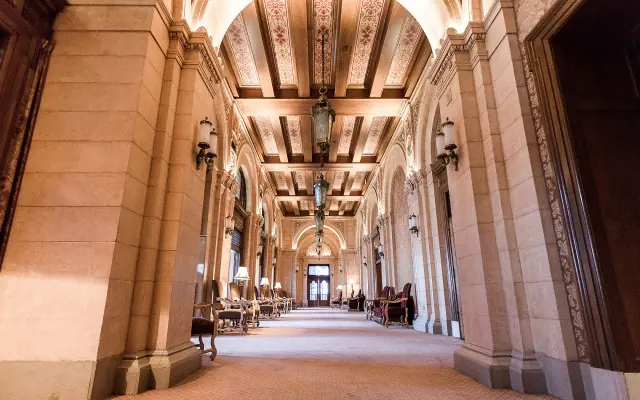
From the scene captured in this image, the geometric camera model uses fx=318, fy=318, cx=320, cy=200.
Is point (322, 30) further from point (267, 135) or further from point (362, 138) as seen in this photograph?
point (267, 135)

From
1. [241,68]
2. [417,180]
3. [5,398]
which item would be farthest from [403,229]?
[5,398]

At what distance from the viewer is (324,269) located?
22234 mm

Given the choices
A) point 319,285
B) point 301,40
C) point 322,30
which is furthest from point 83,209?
point 319,285

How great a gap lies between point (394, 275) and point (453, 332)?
403cm

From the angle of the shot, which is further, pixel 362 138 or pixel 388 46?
pixel 362 138

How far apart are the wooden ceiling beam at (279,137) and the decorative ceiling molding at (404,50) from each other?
314cm

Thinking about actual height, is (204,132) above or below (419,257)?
above

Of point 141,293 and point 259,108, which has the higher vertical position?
point 259,108

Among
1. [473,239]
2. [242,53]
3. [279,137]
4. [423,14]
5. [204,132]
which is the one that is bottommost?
[473,239]

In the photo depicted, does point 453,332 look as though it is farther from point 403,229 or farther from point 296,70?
point 296,70

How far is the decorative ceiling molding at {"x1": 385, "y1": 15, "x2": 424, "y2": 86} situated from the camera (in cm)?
575

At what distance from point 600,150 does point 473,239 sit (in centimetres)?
115

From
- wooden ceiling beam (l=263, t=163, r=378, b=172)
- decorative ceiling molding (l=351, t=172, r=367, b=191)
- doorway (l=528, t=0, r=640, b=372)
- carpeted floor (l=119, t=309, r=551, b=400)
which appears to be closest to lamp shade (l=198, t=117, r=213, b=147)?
carpeted floor (l=119, t=309, r=551, b=400)

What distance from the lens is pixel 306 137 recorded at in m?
9.78
